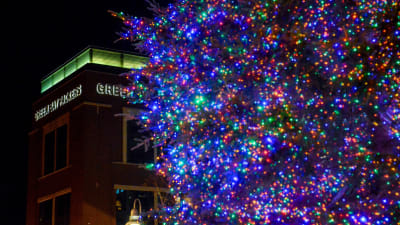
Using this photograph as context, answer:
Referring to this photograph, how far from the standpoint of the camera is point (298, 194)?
6.89m

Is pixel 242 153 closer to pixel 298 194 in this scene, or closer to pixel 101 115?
pixel 298 194

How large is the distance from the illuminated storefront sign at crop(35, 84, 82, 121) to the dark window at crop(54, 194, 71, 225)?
3758mm

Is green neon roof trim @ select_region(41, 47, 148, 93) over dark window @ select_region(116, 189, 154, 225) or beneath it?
over

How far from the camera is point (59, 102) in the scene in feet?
69.7

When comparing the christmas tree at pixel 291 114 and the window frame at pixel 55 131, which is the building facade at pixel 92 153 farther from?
the christmas tree at pixel 291 114

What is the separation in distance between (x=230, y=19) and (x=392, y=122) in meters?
2.71

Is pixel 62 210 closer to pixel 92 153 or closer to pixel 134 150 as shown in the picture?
pixel 92 153

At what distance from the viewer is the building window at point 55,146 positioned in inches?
810

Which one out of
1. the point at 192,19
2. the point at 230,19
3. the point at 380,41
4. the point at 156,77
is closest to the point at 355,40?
the point at 380,41

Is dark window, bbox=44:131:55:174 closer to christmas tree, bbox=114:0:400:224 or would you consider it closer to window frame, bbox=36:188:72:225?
window frame, bbox=36:188:72:225

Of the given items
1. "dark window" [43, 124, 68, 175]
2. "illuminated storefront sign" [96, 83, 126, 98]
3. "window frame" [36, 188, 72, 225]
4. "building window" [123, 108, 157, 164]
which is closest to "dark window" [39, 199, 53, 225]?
"window frame" [36, 188, 72, 225]

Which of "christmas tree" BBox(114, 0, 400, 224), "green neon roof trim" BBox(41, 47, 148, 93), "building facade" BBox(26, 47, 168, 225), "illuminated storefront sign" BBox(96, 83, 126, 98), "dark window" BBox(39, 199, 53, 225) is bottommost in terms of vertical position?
"christmas tree" BBox(114, 0, 400, 224)

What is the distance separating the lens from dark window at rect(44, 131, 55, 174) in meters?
21.4

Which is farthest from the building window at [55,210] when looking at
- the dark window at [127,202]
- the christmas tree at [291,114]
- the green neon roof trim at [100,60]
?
the christmas tree at [291,114]
